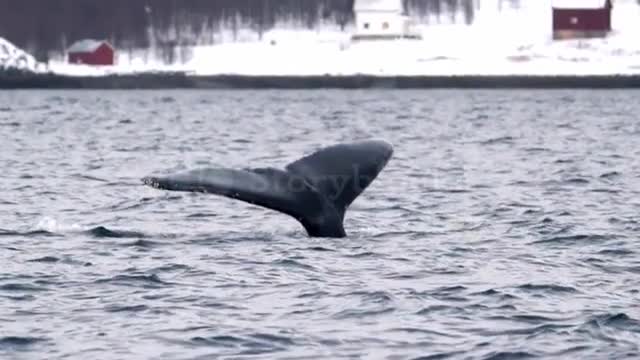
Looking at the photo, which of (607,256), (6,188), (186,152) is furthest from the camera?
(186,152)

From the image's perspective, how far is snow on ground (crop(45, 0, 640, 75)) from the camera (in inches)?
4641

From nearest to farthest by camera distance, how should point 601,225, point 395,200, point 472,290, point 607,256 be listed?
1. point 472,290
2. point 607,256
3. point 601,225
4. point 395,200

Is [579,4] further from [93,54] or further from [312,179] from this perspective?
[312,179]

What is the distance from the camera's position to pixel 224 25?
138 m

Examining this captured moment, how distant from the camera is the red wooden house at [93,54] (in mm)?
124562

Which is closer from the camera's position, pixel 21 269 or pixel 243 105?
pixel 21 269

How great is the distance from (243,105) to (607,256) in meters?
71.9

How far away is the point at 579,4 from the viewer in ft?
417

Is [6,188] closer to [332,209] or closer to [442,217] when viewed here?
[442,217]

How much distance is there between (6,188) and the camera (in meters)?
32.0

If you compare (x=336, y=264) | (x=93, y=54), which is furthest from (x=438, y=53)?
(x=336, y=264)

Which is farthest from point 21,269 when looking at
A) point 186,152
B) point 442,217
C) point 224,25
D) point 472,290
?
point 224,25

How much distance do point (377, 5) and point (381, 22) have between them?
6.69ft

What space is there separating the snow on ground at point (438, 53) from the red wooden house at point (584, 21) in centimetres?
84
